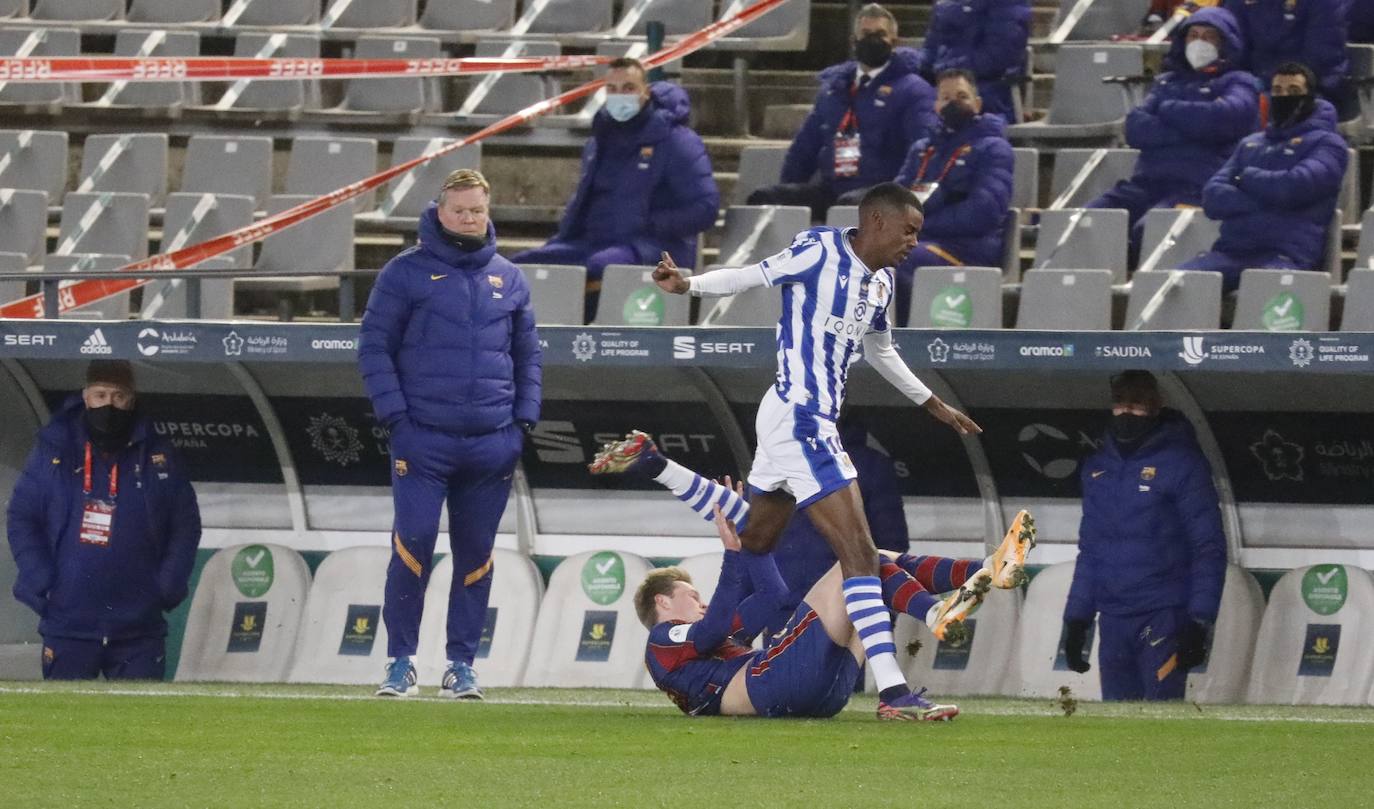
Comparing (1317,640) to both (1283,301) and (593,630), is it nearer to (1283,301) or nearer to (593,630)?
(1283,301)

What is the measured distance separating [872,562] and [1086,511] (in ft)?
8.22

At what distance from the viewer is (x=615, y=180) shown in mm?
11727

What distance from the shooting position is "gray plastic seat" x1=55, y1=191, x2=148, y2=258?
13328mm

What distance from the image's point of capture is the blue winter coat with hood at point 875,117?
12062 millimetres

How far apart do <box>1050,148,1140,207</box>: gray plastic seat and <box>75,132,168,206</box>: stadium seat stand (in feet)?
17.7

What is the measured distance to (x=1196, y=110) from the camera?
37.2 feet

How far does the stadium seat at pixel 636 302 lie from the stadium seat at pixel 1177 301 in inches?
82.4

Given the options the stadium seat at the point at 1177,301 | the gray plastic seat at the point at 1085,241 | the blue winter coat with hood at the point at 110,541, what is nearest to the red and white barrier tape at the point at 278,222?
the blue winter coat with hood at the point at 110,541

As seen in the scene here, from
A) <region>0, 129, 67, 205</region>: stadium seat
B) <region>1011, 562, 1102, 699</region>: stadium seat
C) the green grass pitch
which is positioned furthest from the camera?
<region>0, 129, 67, 205</region>: stadium seat

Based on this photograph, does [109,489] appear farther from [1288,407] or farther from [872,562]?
[1288,407]

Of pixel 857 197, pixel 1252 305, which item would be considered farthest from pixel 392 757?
pixel 857 197

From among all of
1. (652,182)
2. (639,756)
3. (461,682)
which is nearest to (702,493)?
(461,682)

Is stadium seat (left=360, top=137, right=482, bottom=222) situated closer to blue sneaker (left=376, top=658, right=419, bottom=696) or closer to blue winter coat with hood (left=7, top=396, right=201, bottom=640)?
blue winter coat with hood (left=7, top=396, right=201, bottom=640)

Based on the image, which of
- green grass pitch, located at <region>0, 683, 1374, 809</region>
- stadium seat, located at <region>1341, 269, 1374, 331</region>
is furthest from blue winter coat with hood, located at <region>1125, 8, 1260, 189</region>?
green grass pitch, located at <region>0, 683, 1374, 809</region>
